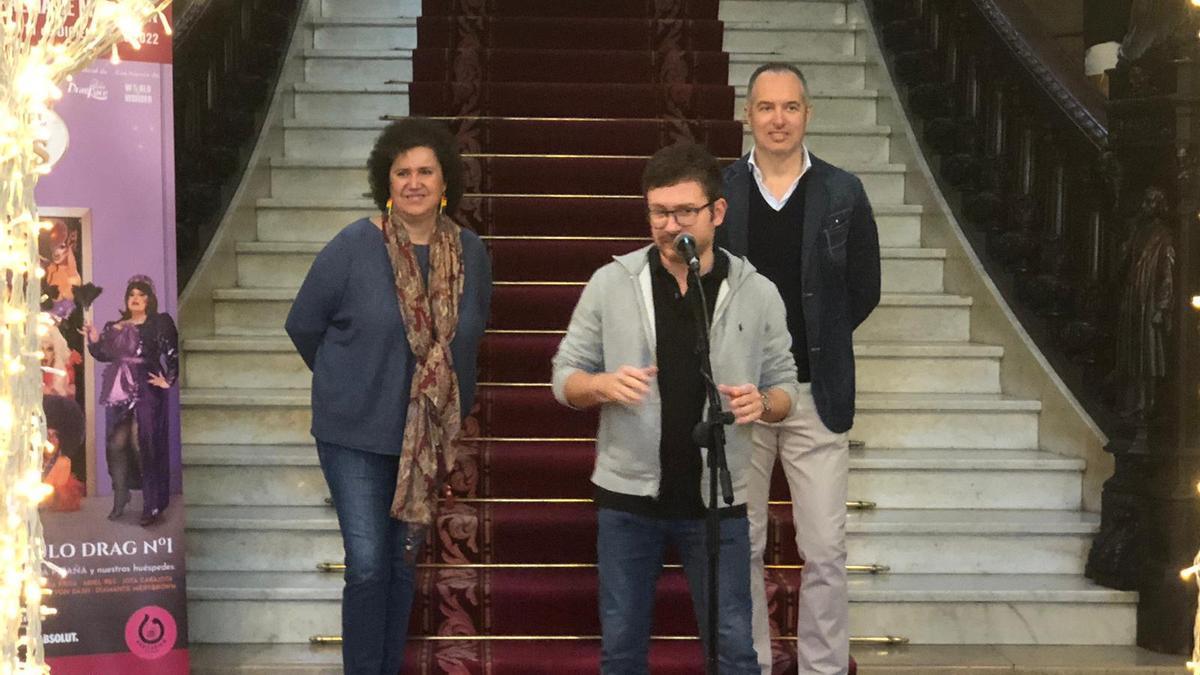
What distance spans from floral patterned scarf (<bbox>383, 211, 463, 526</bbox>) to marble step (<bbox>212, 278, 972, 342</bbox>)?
1776 millimetres

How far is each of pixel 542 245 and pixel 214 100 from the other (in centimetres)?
134

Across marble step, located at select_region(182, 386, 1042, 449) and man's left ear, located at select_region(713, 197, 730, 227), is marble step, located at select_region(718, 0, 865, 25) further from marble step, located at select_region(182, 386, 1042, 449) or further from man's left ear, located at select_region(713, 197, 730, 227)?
man's left ear, located at select_region(713, 197, 730, 227)

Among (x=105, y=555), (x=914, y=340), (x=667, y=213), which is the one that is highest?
(x=667, y=213)

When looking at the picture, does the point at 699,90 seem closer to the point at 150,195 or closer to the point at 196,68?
the point at 196,68

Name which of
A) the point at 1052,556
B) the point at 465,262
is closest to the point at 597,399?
the point at 465,262

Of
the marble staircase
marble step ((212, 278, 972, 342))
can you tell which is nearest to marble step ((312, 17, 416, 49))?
the marble staircase

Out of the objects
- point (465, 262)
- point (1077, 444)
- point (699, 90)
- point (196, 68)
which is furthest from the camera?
point (699, 90)

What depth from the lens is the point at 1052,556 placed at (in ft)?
14.9

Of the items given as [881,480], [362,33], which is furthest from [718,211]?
[362,33]

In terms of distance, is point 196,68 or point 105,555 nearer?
point 105,555

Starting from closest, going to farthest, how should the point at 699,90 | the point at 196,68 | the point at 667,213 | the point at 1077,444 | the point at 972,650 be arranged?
the point at 667,213 < the point at 972,650 < the point at 1077,444 < the point at 196,68 < the point at 699,90

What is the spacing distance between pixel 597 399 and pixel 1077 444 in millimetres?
2400

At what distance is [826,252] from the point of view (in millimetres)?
3514

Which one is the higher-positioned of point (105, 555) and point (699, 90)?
point (699, 90)
